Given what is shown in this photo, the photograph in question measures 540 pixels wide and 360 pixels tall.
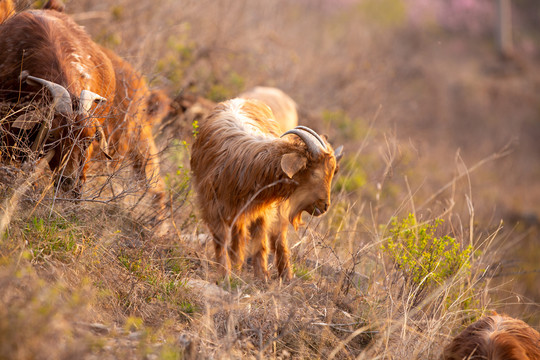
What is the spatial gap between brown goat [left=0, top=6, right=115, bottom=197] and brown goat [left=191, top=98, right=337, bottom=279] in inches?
37.7

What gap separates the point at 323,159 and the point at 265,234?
992mm

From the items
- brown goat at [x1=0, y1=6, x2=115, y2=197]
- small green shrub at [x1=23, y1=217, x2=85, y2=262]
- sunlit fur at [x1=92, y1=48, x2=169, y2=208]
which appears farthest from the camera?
sunlit fur at [x1=92, y1=48, x2=169, y2=208]

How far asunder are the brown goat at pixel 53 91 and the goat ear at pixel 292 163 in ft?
4.86

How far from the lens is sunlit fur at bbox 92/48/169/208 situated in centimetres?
512

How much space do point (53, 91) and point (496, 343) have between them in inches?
147

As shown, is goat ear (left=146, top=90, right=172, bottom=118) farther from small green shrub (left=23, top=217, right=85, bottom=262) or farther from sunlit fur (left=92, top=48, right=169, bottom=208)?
small green shrub (left=23, top=217, right=85, bottom=262)

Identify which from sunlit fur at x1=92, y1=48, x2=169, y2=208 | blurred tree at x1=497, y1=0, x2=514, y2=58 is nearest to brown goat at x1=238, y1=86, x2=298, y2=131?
sunlit fur at x1=92, y1=48, x2=169, y2=208

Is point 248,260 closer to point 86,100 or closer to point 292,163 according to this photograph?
point 292,163

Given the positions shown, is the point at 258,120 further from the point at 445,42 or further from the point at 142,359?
the point at 445,42

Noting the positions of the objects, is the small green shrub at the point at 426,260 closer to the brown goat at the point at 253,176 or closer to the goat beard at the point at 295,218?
the goat beard at the point at 295,218

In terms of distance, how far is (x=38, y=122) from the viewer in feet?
14.3

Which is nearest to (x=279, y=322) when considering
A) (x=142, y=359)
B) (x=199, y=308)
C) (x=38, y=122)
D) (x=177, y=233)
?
(x=199, y=308)

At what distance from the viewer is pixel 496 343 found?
3576mm

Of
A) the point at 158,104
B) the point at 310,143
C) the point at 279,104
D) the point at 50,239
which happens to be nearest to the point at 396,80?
the point at 279,104
